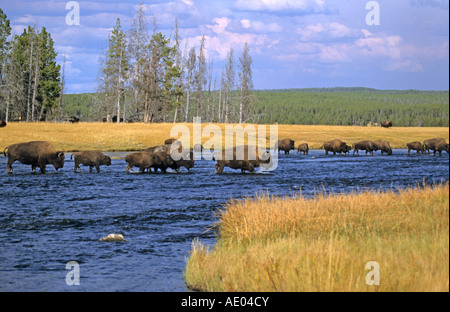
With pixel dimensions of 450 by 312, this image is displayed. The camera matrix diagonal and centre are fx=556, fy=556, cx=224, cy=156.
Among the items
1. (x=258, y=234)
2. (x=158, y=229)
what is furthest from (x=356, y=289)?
(x=158, y=229)

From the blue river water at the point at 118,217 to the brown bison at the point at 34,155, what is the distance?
29.6 inches

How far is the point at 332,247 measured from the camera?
9000 millimetres

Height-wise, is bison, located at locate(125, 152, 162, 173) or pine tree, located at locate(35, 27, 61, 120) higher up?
pine tree, located at locate(35, 27, 61, 120)

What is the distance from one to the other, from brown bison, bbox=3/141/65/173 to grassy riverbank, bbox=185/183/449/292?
18975 millimetres

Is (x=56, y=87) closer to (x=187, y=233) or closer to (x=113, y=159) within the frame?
(x=113, y=159)

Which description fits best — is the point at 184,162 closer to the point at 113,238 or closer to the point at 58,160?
the point at 58,160

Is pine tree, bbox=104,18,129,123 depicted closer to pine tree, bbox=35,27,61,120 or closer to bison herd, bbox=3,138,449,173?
pine tree, bbox=35,27,61,120

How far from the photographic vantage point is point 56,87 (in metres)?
84.1

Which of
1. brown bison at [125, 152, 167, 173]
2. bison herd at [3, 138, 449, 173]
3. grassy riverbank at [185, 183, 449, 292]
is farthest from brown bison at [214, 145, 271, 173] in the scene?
grassy riverbank at [185, 183, 449, 292]

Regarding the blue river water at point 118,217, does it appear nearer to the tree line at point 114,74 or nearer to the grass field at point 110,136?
the grass field at point 110,136

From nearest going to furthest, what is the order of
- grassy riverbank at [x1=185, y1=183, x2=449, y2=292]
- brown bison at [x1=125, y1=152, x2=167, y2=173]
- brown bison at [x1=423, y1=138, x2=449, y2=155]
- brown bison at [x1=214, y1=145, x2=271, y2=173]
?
1. grassy riverbank at [x1=185, y1=183, x2=449, y2=292]
2. brown bison at [x1=125, y1=152, x2=167, y2=173]
3. brown bison at [x1=214, y1=145, x2=271, y2=173]
4. brown bison at [x1=423, y1=138, x2=449, y2=155]

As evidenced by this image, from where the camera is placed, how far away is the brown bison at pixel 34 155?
1150 inches

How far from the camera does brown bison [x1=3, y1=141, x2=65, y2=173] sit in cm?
2920
